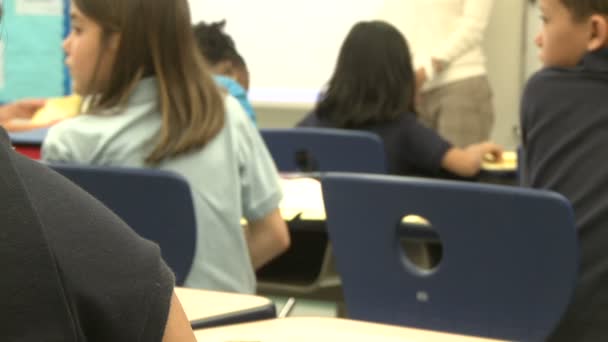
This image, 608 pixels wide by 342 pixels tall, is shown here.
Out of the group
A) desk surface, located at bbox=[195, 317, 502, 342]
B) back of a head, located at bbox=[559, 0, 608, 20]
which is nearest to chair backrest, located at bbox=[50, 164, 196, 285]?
desk surface, located at bbox=[195, 317, 502, 342]

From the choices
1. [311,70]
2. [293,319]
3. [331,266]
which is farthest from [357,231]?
[311,70]

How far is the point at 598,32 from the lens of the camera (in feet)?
6.08

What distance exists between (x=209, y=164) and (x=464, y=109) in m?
2.69

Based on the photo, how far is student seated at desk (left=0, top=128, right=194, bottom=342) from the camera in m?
0.50

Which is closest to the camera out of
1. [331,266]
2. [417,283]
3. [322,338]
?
[322,338]

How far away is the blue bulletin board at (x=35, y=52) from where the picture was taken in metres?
5.06

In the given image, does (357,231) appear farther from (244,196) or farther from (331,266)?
(331,266)

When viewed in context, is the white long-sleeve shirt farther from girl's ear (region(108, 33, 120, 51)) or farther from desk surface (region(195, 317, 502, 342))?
desk surface (region(195, 317, 502, 342))

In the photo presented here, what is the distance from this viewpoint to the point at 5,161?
52 centimetres

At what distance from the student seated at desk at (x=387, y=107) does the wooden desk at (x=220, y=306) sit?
164 centimetres

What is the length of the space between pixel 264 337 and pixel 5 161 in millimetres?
638

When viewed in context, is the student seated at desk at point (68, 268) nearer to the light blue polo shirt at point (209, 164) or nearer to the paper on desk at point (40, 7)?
the light blue polo shirt at point (209, 164)

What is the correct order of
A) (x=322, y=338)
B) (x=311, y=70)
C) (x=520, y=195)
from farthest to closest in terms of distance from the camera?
(x=311, y=70), (x=520, y=195), (x=322, y=338)

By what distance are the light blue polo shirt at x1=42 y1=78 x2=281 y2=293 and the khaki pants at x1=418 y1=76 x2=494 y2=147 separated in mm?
2545
